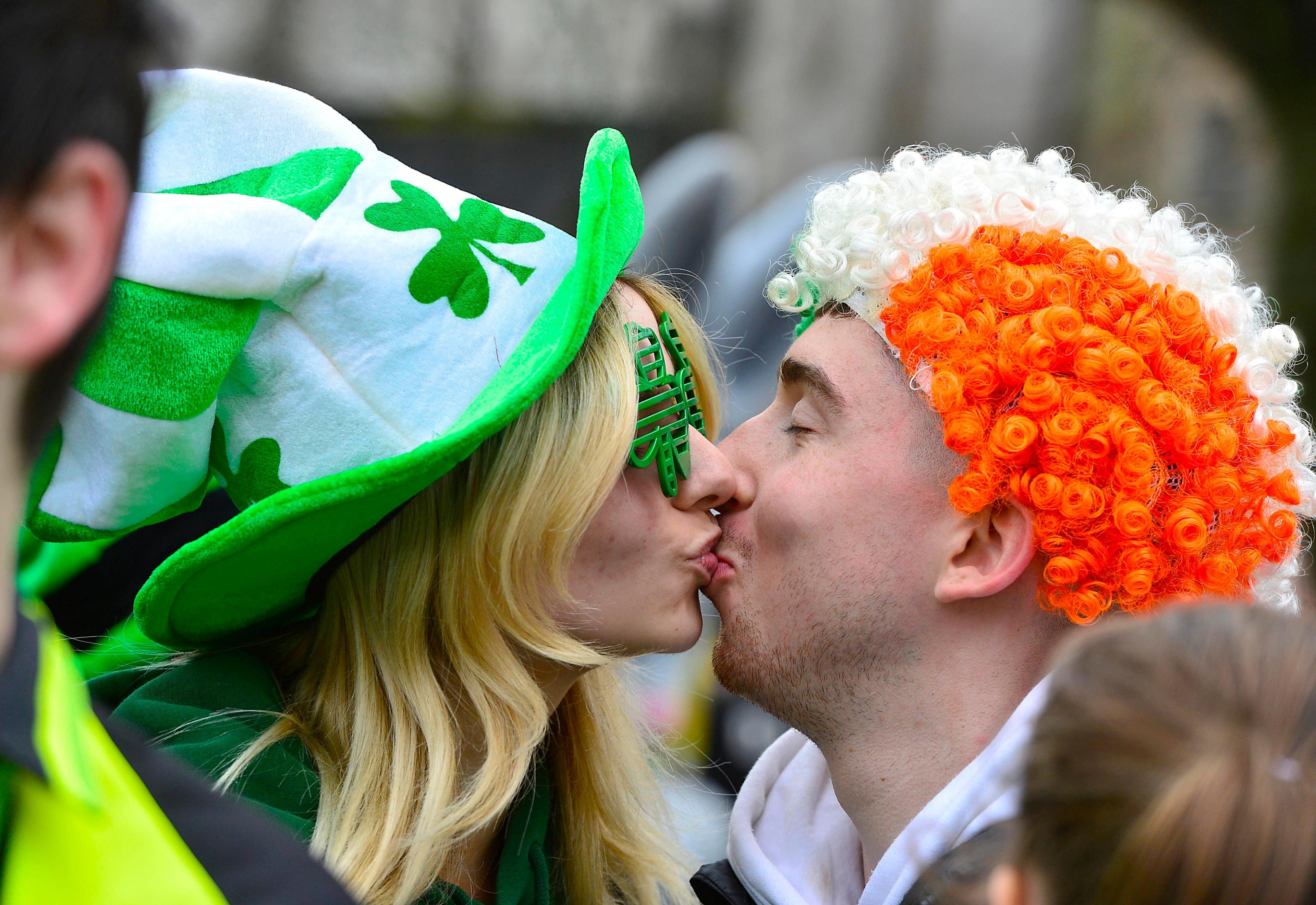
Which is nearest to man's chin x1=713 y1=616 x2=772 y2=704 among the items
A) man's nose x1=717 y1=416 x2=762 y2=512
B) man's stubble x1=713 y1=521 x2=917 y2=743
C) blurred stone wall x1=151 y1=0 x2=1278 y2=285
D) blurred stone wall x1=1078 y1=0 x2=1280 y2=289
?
man's stubble x1=713 y1=521 x2=917 y2=743

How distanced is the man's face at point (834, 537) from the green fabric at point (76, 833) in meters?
1.37

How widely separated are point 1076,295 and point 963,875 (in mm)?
1064

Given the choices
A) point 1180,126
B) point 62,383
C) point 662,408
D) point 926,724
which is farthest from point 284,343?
point 1180,126

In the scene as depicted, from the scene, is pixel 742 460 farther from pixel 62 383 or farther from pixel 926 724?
pixel 62 383

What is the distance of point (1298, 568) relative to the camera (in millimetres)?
Answer: 2193

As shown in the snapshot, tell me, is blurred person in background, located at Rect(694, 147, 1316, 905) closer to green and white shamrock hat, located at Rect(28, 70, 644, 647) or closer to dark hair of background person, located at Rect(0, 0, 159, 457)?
green and white shamrock hat, located at Rect(28, 70, 644, 647)

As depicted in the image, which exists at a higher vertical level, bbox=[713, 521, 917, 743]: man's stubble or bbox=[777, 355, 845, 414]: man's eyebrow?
bbox=[777, 355, 845, 414]: man's eyebrow

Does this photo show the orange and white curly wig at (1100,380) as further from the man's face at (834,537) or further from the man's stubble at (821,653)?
the man's stubble at (821,653)

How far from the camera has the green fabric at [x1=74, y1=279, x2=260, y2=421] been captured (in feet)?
5.49

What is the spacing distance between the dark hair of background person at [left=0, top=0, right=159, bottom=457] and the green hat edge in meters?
0.80

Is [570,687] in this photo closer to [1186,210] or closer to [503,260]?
[503,260]

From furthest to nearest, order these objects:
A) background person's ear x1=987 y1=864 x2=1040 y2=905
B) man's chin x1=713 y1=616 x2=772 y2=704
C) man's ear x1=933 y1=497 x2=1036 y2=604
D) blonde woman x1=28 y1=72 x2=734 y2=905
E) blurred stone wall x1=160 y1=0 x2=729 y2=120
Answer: blurred stone wall x1=160 y1=0 x2=729 y2=120
man's chin x1=713 y1=616 x2=772 y2=704
man's ear x1=933 y1=497 x2=1036 y2=604
blonde woman x1=28 y1=72 x2=734 y2=905
background person's ear x1=987 y1=864 x2=1040 y2=905

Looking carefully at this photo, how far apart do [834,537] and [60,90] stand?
5.29 ft

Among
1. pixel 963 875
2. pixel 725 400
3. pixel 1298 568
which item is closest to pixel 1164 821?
pixel 963 875
